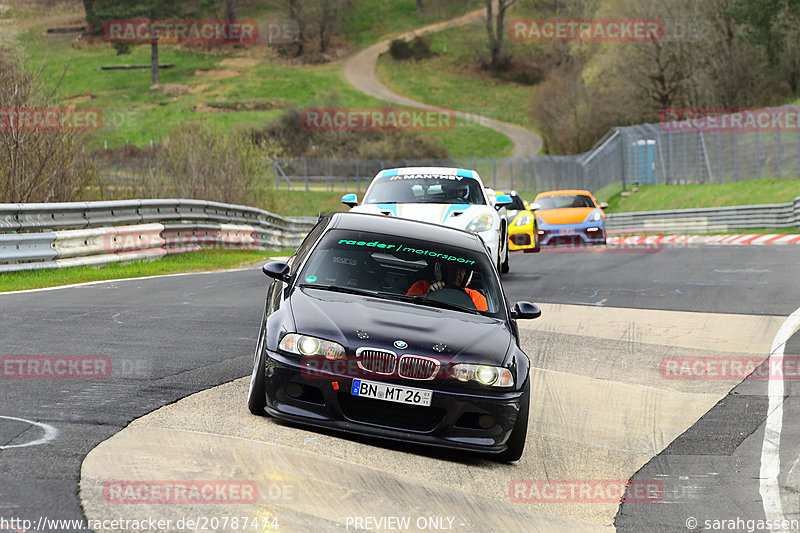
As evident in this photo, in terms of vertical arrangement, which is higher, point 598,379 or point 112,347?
point 112,347

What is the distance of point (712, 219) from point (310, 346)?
34165 mm

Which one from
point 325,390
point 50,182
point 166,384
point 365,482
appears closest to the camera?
point 365,482

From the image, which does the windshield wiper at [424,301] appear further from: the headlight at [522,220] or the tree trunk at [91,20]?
the tree trunk at [91,20]

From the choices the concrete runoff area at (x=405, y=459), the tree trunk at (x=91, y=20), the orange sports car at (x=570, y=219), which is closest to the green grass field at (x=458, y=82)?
the tree trunk at (x=91, y=20)

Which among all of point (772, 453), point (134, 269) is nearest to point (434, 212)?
point (134, 269)

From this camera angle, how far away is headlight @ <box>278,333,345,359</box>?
21.7 ft

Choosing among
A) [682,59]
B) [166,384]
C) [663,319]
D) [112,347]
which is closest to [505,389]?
[166,384]

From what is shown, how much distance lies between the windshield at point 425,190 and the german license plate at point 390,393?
8757 mm

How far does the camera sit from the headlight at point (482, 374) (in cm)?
666

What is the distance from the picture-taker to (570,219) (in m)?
27.1

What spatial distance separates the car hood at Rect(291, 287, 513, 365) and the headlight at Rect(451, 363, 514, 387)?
0.15 ft

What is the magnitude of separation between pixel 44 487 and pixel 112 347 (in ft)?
13.8

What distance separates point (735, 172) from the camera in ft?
143

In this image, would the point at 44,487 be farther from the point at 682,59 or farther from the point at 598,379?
the point at 682,59
